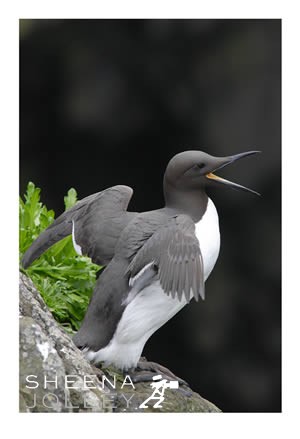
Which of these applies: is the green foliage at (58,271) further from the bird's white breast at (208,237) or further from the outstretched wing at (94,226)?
the bird's white breast at (208,237)

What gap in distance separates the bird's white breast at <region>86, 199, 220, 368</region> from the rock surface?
Result: 4.9 inches

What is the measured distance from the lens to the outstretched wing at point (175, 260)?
20.7ft

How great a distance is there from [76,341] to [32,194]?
1.62 meters

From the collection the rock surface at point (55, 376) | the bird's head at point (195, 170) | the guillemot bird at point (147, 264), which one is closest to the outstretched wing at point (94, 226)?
the guillemot bird at point (147, 264)

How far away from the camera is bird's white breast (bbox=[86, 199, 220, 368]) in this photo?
→ 679 cm

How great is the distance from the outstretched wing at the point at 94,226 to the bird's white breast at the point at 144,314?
0.53 meters

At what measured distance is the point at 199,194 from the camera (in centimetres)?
697

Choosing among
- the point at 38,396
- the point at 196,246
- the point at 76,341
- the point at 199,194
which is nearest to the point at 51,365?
the point at 38,396

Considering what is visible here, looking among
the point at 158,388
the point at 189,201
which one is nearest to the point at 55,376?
the point at 158,388

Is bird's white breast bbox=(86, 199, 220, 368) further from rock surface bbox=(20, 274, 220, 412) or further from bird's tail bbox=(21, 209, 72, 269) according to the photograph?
bird's tail bbox=(21, 209, 72, 269)

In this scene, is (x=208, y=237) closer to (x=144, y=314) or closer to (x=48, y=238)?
(x=144, y=314)

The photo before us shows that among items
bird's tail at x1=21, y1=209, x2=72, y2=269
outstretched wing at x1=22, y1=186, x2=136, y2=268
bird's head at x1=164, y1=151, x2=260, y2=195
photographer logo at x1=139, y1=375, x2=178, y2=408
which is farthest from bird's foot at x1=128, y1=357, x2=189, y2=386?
bird's head at x1=164, y1=151, x2=260, y2=195

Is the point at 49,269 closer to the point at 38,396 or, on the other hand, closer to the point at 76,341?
the point at 76,341

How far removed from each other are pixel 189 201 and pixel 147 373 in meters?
1.19
